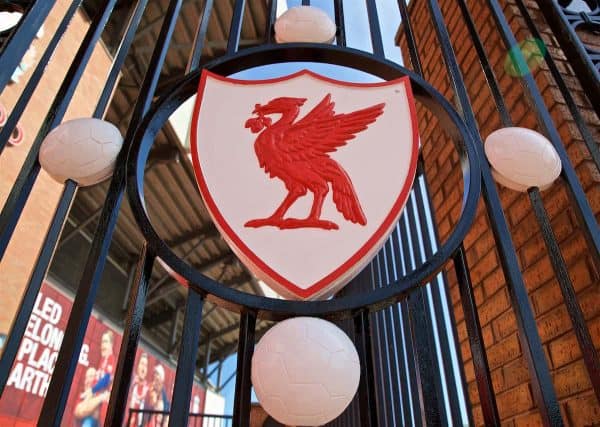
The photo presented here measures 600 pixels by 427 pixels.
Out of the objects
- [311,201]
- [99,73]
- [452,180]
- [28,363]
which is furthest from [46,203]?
[311,201]

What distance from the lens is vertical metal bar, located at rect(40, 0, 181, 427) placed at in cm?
49

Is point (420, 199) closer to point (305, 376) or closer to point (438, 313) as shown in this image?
point (438, 313)

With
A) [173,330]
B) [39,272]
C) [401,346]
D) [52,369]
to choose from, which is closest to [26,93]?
[39,272]

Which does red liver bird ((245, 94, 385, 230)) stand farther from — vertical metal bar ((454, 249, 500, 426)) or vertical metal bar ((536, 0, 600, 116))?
vertical metal bar ((536, 0, 600, 116))

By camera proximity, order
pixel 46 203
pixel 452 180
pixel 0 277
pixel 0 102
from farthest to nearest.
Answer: pixel 46 203 < pixel 0 102 < pixel 0 277 < pixel 452 180

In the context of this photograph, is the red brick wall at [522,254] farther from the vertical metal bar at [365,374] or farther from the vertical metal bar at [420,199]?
the vertical metal bar at [365,374]

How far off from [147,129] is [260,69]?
299 mm

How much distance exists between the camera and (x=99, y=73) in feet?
14.7

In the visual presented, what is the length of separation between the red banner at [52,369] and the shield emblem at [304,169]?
3.49 metres

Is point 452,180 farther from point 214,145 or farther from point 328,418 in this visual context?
point 328,418

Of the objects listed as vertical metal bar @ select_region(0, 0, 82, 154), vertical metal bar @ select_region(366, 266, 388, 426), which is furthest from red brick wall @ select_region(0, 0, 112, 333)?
vertical metal bar @ select_region(0, 0, 82, 154)

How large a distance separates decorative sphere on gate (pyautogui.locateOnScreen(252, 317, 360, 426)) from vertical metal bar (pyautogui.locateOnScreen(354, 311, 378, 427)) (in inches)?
1.9

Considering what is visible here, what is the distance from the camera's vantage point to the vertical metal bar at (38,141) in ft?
2.00

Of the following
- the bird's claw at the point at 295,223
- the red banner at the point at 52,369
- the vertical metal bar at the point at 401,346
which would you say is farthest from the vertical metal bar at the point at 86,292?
the red banner at the point at 52,369
